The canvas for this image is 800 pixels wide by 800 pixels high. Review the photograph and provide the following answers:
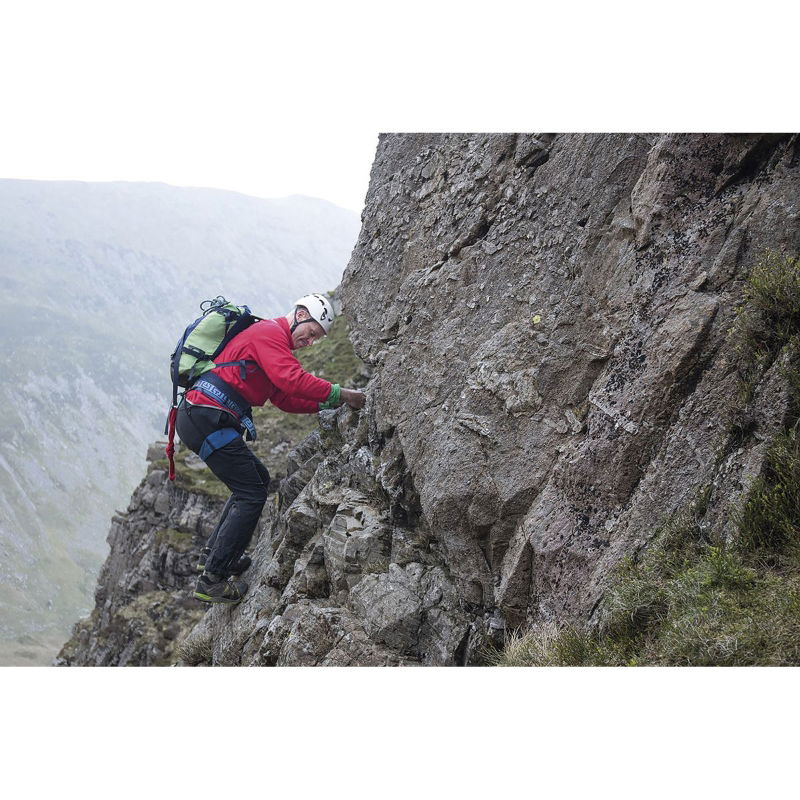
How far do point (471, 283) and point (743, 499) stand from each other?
5212mm

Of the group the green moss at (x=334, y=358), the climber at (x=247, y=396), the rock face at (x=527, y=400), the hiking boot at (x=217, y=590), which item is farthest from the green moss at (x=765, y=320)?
the green moss at (x=334, y=358)

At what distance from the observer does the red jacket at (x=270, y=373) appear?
34.2 ft

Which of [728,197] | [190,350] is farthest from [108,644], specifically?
[728,197]

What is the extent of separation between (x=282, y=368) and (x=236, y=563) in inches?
162

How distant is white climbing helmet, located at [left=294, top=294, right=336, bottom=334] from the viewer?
10.9m

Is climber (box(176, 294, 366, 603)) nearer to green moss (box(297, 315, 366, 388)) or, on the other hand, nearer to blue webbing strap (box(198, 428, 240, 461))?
blue webbing strap (box(198, 428, 240, 461))

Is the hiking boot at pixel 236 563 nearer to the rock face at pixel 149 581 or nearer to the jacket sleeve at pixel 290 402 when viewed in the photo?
the jacket sleeve at pixel 290 402

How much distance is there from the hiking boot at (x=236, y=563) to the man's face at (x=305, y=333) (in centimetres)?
405

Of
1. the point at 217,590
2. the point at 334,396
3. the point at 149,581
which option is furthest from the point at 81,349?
the point at 334,396

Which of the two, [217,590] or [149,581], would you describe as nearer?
[217,590]

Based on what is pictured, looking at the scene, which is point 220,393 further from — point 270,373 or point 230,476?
point 230,476

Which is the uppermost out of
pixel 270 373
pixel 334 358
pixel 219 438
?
pixel 270 373

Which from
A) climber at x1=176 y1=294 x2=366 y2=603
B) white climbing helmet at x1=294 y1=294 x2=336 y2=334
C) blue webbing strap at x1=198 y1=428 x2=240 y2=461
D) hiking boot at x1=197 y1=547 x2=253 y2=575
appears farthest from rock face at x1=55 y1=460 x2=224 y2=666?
white climbing helmet at x1=294 y1=294 x2=336 y2=334

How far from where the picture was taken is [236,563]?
12.4 metres
